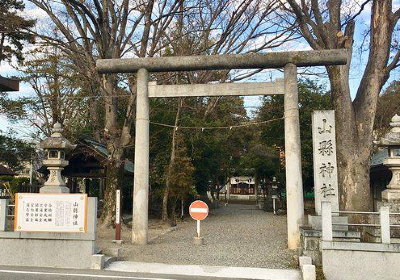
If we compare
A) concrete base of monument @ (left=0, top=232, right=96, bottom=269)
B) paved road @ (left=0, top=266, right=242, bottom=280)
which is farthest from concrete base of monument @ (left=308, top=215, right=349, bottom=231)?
concrete base of monument @ (left=0, top=232, right=96, bottom=269)

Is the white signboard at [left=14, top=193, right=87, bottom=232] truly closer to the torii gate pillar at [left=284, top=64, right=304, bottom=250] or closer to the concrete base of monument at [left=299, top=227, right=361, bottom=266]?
the concrete base of monument at [left=299, top=227, right=361, bottom=266]

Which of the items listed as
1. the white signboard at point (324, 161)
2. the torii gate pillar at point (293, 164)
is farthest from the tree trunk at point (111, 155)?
the white signboard at point (324, 161)

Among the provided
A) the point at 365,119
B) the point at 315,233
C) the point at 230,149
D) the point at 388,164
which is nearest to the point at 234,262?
the point at 315,233

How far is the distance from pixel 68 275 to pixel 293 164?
667 cm

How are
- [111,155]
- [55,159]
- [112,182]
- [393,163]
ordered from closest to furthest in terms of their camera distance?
[393,163] → [55,159] → [111,155] → [112,182]

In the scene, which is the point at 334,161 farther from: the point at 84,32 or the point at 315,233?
the point at 84,32

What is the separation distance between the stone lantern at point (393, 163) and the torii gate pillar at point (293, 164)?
222 cm

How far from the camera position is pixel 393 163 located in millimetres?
9062

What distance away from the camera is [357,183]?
11289 millimetres

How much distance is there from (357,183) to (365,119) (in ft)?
7.20

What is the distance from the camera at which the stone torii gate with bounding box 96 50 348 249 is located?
34.0 feet

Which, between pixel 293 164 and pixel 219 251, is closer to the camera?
pixel 219 251

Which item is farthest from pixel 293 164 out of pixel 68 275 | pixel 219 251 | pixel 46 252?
pixel 46 252

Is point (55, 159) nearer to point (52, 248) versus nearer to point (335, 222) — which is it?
point (52, 248)
